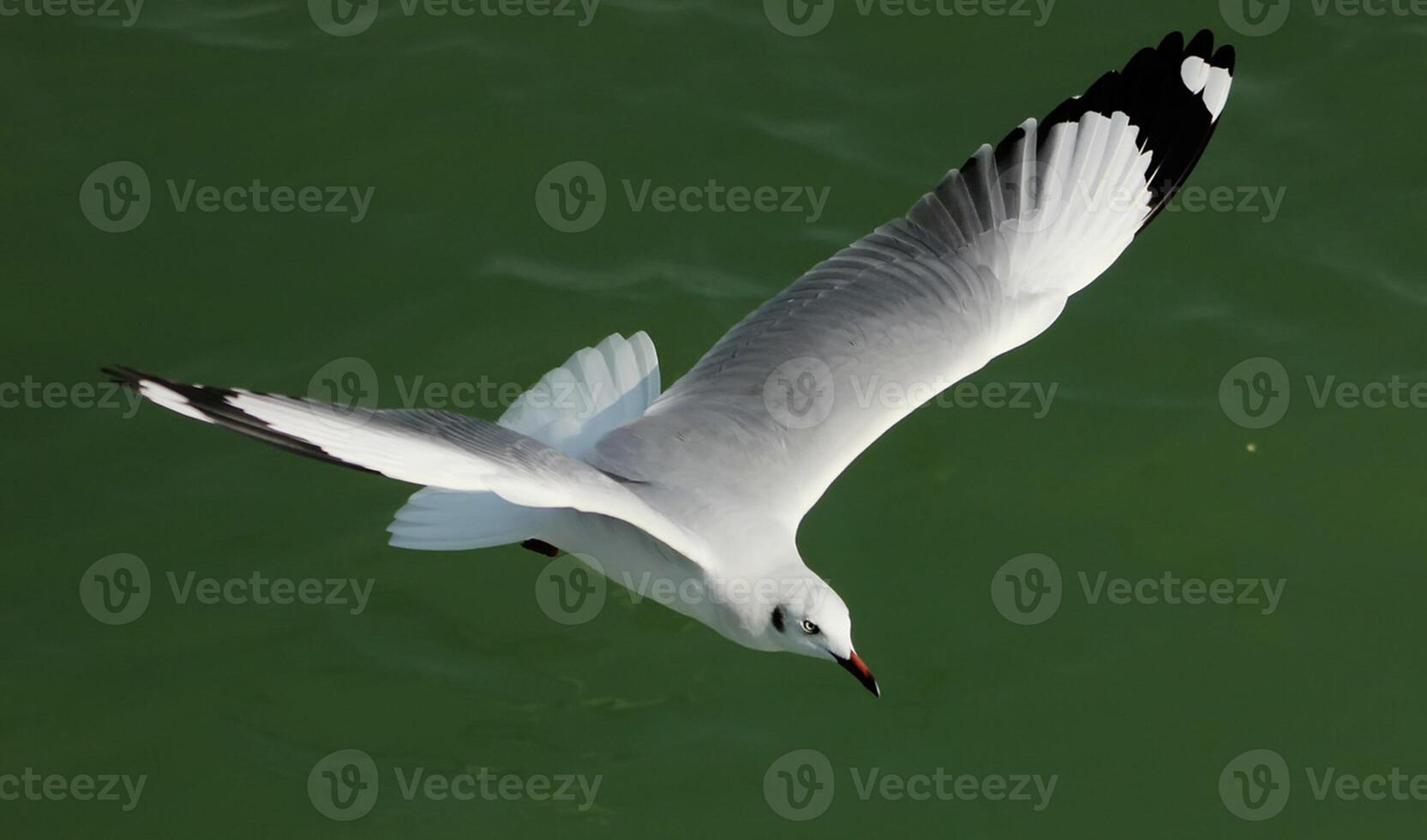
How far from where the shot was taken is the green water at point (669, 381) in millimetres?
4941

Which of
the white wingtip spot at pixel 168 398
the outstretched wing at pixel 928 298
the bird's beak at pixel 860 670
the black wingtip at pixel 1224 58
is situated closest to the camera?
the white wingtip spot at pixel 168 398

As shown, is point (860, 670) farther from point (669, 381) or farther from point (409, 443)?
point (669, 381)

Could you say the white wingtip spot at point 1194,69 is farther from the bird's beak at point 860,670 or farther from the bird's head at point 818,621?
the bird's beak at point 860,670

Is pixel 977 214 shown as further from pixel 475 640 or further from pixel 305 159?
pixel 305 159

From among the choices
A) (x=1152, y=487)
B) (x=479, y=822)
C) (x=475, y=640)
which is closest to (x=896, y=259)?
(x=1152, y=487)

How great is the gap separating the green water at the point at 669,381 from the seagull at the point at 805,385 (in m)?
0.42

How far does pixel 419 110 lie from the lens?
256 inches

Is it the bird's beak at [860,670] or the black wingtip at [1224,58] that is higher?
the black wingtip at [1224,58]

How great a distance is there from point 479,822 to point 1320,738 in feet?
7.77

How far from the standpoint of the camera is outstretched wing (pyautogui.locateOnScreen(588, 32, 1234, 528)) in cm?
493

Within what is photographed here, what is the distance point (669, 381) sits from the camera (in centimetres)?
575

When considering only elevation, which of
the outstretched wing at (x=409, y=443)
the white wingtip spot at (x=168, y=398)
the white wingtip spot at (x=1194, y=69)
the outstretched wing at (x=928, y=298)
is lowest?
the white wingtip spot at (x=168, y=398)

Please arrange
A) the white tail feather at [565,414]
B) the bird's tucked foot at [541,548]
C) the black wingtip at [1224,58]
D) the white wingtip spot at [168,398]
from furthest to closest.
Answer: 1. the black wingtip at [1224,58]
2. the bird's tucked foot at [541,548]
3. the white tail feather at [565,414]
4. the white wingtip spot at [168,398]

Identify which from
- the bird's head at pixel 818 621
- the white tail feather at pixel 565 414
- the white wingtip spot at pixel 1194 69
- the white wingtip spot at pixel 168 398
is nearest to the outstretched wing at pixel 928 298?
the white wingtip spot at pixel 1194 69
